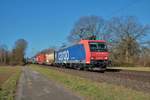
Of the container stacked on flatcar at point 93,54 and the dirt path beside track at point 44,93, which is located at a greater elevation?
the container stacked on flatcar at point 93,54

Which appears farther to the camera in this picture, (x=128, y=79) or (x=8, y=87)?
(x=128, y=79)

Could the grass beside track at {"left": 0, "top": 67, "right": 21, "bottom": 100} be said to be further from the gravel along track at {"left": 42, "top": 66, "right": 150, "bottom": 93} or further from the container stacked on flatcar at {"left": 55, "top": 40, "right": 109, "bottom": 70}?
the container stacked on flatcar at {"left": 55, "top": 40, "right": 109, "bottom": 70}

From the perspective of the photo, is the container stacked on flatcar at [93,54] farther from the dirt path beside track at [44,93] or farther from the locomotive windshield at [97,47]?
the dirt path beside track at [44,93]

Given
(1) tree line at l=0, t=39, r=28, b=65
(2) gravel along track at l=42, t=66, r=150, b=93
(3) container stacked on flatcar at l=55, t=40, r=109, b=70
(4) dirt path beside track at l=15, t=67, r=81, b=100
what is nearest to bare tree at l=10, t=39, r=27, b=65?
(1) tree line at l=0, t=39, r=28, b=65

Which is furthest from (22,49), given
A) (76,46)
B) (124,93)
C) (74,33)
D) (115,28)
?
(124,93)

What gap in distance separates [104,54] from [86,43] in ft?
7.85

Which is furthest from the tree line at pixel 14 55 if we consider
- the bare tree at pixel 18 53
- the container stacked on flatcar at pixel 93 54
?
the container stacked on flatcar at pixel 93 54

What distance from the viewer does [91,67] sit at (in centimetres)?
3441

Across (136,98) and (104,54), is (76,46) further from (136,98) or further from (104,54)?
(136,98)

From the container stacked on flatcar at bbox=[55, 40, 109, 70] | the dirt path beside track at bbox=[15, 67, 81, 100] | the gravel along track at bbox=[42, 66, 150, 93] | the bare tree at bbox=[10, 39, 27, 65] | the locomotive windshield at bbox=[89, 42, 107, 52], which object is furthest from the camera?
the bare tree at bbox=[10, 39, 27, 65]

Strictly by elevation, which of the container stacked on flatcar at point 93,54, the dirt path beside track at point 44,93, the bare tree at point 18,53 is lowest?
the dirt path beside track at point 44,93

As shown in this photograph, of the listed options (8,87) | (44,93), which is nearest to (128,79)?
(44,93)

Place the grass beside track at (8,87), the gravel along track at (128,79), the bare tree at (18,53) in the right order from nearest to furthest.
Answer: the grass beside track at (8,87) → the gravel along track at (128,79) → the bare tree at (18,53)

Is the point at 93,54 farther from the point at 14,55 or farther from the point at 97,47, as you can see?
the point at 14,55
